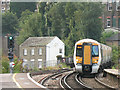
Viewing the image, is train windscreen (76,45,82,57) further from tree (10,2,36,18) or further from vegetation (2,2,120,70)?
tree (10,2,36,18)

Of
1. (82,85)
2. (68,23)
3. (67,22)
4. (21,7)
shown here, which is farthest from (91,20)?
(82,85)

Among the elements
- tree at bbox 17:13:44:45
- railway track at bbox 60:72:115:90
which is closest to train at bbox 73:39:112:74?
railway track at bbox 60:72:115:90

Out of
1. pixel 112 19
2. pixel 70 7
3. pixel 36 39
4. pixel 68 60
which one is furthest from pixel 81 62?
pixel 112 19

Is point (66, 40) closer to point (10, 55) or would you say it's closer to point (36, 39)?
point (36, 39)

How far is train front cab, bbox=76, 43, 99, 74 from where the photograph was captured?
896 inches

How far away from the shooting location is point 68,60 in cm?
4944

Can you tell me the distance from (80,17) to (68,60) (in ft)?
37.8

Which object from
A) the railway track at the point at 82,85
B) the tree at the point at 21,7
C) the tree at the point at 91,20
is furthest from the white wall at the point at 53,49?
the railway track at the point at 82,85

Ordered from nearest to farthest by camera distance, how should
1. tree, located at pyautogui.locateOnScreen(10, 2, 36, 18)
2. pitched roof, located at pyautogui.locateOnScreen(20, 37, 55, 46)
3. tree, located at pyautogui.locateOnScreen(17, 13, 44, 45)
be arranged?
pitched roof, located at pyautogui.locateOnScreen(20, 37, 55, 46) → tree, located at pyautogui.locateOnScreen(17, 13, 44, 45) → tree, located at pyautogui.locateOnScreen(10, 2, 36, 18)

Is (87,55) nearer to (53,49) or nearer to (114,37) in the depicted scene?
(53,49)

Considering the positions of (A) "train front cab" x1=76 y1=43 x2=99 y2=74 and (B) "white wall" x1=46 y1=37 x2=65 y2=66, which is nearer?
(A) "train front cab" x1=76 y1=43 x2=99 y2=74

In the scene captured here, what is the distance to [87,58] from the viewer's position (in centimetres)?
2278

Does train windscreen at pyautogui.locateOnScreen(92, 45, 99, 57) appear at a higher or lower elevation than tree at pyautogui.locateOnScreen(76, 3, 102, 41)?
lower

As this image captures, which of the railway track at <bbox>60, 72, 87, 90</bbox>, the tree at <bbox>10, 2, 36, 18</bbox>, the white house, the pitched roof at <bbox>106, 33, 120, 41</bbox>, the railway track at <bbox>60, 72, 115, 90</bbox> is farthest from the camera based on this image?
the tree at <bbox>10, 2, 36, 18</bbox>
